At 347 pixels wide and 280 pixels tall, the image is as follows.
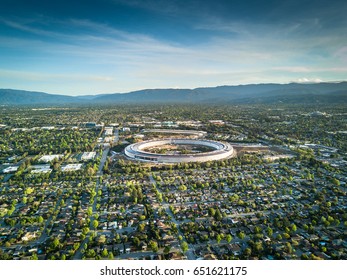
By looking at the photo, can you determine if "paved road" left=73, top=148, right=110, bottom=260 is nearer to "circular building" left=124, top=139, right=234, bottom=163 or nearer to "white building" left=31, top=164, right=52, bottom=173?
"circular building" left=124, top=139, right=234, bottom=163

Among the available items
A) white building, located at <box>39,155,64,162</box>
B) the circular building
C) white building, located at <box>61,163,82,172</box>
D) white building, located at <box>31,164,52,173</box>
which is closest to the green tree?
the circular building

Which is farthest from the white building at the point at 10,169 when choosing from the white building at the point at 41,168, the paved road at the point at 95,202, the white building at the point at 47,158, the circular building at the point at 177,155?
the circular building at the point at 177,155

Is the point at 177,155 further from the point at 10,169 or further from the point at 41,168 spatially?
the point at 10,169

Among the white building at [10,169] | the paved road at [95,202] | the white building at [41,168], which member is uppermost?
the white building at [10,169]

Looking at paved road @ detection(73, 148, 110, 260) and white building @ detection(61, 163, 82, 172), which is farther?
white building @ detection(61, 163, 82, 172)

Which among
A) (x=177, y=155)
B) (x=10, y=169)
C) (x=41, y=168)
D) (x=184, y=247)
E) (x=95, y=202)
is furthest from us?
(x=177, y=155)

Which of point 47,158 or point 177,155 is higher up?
point 177,155

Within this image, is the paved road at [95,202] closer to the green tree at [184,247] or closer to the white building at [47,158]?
the green tree at [184,247]

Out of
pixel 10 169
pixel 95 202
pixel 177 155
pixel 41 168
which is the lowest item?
→ pixel 95 202

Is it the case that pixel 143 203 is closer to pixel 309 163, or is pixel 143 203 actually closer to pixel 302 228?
pixel 302 228

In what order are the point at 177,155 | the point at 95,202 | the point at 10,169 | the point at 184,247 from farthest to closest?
the point at 177,155
the point at 10,169
the point at 95,202
the point at 184,247

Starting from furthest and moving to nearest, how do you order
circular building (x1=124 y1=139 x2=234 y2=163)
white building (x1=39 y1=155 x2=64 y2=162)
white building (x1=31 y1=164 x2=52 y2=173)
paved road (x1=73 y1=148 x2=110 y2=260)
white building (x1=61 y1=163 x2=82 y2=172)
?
white building (x1=39 y1=155 x2=64 y2=162)
circular building (x1=124 y1=139 x2=234 y2=163)
white building (x1=61 y1=163 x2=82 y2=172)
white building (x1=31 y1=164 x2=52 y2=173)
paved road (x1=73 y1=148 x2=110 y2=260)

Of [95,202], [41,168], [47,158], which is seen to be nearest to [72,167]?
[41,168]
